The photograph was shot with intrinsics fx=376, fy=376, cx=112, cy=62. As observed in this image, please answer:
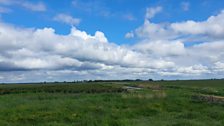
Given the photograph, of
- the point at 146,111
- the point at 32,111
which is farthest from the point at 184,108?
the point at 32,111

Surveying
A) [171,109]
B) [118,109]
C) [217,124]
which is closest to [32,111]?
[118,109]

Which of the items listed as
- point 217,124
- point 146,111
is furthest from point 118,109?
point 217,124

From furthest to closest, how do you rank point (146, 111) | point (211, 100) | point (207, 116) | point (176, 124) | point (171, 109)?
1. point (211, 100)
2. point (171, 109)
3. point (146, 111)
4. point (207, 116)
5. point (176, 124)

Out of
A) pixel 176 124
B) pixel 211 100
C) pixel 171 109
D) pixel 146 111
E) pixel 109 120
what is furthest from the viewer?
pixel 211 100

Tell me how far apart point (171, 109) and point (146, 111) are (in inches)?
106

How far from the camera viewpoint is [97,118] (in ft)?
75.5

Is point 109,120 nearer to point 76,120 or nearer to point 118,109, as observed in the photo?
point 76,120

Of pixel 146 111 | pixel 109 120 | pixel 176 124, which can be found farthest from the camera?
pixel 146 111

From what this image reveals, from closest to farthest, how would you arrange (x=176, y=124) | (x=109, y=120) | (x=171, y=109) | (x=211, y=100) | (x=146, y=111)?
(x=176, y=124)
(x=109, y=120)
(x=146, y=111)
(x=171, y=109)
(x=211, y=100)

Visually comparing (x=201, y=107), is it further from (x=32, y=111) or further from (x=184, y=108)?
(x=32, y=111)

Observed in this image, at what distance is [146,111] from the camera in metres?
26.2

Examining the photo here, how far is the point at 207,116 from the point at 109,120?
21.9 feet

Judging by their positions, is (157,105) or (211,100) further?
(211,100)

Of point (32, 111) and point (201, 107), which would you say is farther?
point (201, 107)
